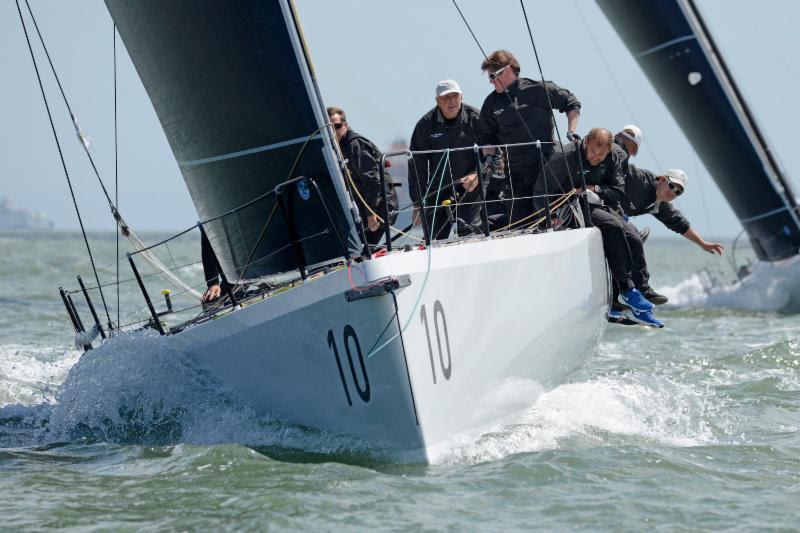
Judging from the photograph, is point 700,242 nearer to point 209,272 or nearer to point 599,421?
point 599,421

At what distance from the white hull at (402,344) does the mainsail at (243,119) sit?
0.43m

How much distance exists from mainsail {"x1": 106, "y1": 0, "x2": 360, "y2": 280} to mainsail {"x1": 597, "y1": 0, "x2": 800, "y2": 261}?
8450mm

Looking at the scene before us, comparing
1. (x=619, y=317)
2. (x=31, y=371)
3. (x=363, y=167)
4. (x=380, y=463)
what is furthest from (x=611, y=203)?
(x=31, y=371)

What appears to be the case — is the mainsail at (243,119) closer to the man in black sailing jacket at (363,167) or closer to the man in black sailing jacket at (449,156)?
the man in black sailing jacket at (363,167)

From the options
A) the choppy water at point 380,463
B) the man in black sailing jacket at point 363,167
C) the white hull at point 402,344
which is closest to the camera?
the choppy water at point 380,463

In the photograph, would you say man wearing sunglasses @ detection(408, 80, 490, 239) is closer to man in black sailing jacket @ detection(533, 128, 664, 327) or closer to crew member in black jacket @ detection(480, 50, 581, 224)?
crew member in black jacket @ detection(480, 50, 581, 224)

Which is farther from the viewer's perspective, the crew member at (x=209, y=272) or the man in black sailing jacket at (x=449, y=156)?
the crew member at (x=209, y=272)

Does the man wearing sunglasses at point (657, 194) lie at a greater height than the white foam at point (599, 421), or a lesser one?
greater

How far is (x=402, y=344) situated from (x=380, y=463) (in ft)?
2.01

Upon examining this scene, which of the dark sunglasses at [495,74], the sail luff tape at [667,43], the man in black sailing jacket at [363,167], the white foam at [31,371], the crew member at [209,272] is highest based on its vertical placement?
the sail luff tape at [667,43]

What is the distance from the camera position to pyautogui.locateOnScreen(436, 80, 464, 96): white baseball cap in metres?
7.21

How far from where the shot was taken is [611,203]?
7629 millimetres

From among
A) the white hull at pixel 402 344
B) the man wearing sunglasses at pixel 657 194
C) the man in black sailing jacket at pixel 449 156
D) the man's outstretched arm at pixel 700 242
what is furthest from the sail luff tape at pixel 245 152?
the man's outstretched arm at pixel 700 242

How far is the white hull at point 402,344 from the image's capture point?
216 inches
